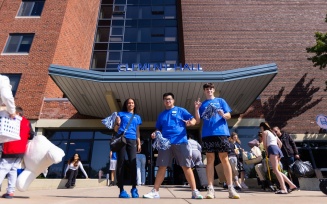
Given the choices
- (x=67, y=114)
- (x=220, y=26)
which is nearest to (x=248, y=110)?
(x=220, y=26)

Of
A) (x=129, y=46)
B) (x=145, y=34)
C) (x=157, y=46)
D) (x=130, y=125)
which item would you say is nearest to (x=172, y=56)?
(x=157, y=46)

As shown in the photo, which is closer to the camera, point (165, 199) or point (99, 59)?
point (165, 199)

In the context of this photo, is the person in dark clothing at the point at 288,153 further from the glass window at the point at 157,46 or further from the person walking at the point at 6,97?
the glass window at the point at 157,46

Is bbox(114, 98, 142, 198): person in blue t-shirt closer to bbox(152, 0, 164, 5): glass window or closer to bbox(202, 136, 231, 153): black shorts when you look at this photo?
bbox(202, 136, 231, 153): black shorts

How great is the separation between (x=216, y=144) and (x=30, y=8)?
19.2 metres

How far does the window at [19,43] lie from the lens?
56.0 feet

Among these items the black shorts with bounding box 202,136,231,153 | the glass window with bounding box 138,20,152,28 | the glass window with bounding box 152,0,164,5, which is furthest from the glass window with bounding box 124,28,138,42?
the black shorts with bounding box 202,136,231,153

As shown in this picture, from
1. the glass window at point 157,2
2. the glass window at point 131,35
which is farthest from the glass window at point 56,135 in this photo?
the glass window at point 157,2

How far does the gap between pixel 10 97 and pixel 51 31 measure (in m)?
15.1

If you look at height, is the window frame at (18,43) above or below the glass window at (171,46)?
below

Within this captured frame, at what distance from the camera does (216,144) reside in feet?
14.7

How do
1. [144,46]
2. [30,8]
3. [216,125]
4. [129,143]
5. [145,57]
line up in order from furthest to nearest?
[144,46], [145,57], [30,8], [129,143], [216,125]

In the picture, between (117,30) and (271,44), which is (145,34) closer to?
(117,30)

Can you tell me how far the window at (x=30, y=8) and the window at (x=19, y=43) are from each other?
2059 millimetres
